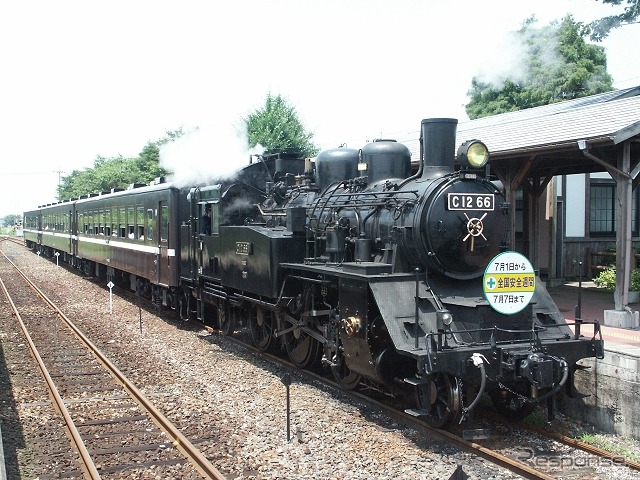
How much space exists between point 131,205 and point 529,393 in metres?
12.4

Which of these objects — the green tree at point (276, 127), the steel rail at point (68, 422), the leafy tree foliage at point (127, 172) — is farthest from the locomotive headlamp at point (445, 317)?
the leafy tree foliage at point (127, 172)

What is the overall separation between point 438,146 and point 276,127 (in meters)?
22.6

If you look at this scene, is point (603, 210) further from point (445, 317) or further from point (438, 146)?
point (445, 317)

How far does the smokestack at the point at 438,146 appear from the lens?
7527 mm

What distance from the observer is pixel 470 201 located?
7082 mm

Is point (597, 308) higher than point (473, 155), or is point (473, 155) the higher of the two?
point (473, 155)

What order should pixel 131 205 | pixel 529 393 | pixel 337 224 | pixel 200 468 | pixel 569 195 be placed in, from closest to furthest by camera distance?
pixel 200 468
pixel 529 393
pixel 337 224
pixel 131 205
pixel 569 195

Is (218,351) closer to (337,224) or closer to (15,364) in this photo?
(15,364)

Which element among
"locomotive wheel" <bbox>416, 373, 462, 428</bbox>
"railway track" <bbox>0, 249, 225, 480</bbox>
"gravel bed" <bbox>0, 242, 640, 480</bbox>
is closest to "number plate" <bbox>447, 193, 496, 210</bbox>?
"locomotive wheel" <bbox>416, 373, 462, 428</bbox>

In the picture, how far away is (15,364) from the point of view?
998cm

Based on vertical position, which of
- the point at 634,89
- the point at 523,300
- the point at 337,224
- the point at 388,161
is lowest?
the point at 523,300

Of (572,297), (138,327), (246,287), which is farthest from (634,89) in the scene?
(138,327)

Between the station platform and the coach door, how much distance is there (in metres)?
7.92

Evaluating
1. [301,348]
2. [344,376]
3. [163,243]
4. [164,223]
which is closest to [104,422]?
[344,376]
